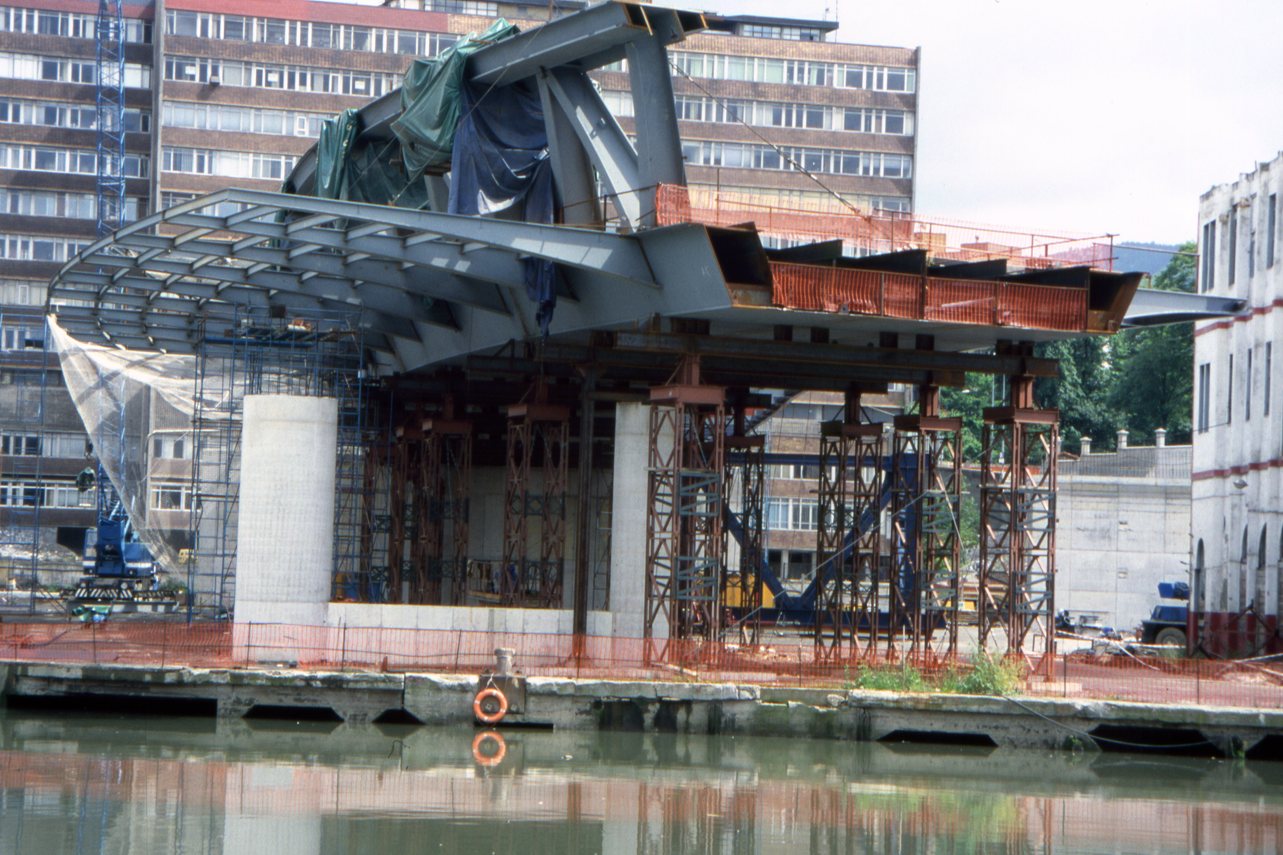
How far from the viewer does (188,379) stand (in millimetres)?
57562

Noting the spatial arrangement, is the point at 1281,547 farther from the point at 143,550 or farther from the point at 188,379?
the point at 143,550

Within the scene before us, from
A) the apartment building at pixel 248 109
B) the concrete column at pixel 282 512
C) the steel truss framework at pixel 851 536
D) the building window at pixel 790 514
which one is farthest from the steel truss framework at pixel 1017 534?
the apartment building at pixel 248 109

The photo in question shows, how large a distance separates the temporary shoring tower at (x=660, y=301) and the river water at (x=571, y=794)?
584 cm

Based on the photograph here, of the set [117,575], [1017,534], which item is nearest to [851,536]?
[1017,534]

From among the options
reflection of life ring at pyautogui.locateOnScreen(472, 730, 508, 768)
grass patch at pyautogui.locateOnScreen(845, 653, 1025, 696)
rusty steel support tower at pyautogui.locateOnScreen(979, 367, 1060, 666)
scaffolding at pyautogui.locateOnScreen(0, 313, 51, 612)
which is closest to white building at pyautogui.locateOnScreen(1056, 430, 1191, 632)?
rusty steel support tower at pyautogui.locateOnScreen(979, 367, 1060, 666)

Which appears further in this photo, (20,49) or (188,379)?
(20,49)

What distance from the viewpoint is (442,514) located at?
57125 mm

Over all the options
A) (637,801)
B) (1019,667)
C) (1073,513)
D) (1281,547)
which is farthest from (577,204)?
(1073,513)

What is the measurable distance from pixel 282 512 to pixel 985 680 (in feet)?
48.4

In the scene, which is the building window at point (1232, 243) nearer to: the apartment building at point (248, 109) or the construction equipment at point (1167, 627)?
the construction equipment at point (1167, 627)

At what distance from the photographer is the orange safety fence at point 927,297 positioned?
37.2m

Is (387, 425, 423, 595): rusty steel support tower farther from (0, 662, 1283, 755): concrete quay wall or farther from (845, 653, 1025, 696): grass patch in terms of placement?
(845, 653, 1025, 696): grass patch

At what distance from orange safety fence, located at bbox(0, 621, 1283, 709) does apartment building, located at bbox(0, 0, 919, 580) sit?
55.3m

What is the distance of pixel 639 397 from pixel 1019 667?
39.2 feet
